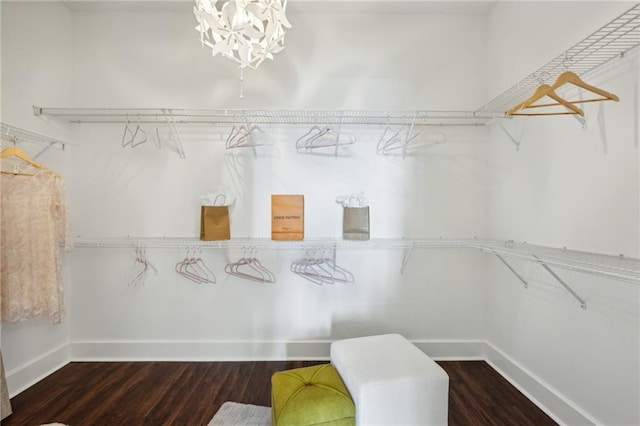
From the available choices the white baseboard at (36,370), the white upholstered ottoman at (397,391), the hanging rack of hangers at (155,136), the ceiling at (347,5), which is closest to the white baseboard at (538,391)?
the white upholstered ottoman at (397,391)

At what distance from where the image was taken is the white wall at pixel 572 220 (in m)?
1.38

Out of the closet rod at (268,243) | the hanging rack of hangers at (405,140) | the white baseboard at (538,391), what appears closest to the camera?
the white baseboard at (538,391)

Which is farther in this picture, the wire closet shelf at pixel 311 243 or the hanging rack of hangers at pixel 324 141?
the hanging rack of hangers at pixel 324 141

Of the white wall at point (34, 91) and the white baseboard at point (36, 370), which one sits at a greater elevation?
the white wall at point (34, 91)

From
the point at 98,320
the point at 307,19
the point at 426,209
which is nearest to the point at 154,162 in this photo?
the point at 98,320

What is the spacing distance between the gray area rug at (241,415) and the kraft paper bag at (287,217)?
117cm

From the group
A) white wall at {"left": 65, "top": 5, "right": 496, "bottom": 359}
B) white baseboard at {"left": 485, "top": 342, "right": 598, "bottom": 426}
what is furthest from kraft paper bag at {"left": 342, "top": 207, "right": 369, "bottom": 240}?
white baseboard at {"left": 485, "top": 342, "right": 598, "bottom": 426}

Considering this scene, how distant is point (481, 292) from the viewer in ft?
8.18

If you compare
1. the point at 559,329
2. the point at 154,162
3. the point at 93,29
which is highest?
the point at 93,29

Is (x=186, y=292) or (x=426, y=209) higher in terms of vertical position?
(x=426, y=209)

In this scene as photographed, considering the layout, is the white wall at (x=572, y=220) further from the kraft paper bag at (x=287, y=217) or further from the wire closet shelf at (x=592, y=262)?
the kraft paper bag at (x=287, y=217)

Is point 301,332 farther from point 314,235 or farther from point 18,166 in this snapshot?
point 18,166

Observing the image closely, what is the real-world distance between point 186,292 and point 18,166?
4.67 feet

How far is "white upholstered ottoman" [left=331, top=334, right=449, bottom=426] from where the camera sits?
144 centimetres
